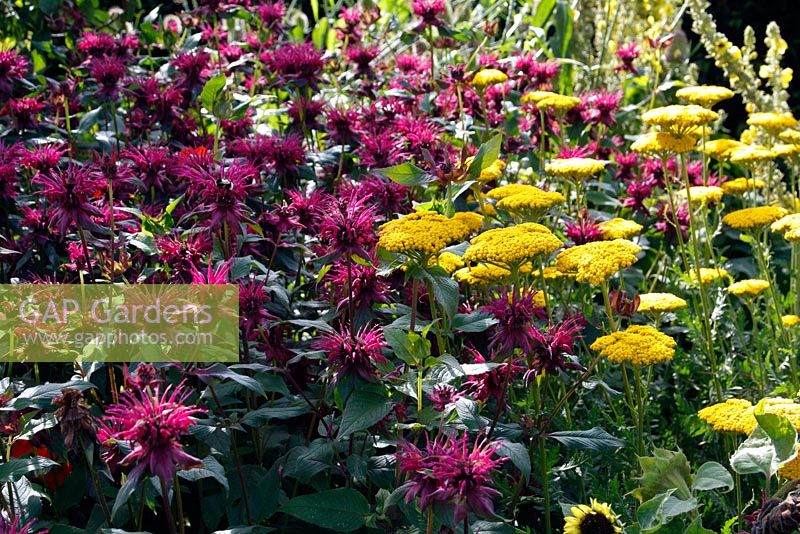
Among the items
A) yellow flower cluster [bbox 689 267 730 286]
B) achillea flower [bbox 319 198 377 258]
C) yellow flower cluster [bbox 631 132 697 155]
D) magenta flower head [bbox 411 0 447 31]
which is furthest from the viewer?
magenta flower head [bbox 411 0 447 31]

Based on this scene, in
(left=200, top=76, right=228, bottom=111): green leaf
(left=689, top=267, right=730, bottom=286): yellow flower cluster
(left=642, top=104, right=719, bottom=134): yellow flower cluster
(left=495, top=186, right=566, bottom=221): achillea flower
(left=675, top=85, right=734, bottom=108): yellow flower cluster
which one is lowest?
(left=689, top=267, right=730, bottom=286): yellow flower cluster

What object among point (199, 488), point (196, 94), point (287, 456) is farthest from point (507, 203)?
point (196, 94)

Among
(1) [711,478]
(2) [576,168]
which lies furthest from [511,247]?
(2) [576,168]

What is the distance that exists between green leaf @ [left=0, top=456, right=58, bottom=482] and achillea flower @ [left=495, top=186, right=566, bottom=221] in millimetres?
1000

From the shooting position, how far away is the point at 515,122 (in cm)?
312

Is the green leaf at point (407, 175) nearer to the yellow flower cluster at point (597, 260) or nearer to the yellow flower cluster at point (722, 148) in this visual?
the yellow flower cluster at point (597, 260)

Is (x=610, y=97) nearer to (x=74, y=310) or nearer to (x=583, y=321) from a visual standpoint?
(x=583, y=321)

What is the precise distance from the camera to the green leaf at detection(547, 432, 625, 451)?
65.7 inches

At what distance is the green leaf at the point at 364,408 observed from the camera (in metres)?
1.48

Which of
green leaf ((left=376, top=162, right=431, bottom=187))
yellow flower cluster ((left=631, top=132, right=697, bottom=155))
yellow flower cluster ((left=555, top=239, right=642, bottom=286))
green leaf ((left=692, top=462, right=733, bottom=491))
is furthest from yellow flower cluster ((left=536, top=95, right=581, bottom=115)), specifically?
green leaf ((left=692, top=462, right=733, bottom=491))

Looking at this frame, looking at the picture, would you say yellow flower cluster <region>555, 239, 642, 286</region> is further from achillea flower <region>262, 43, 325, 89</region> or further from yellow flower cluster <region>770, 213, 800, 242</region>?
achillea flower <region>262, 43, 325, 89</region>

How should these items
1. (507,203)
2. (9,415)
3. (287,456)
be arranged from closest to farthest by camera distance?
(9,415), (287,456), (507,203)

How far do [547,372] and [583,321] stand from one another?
0.39m

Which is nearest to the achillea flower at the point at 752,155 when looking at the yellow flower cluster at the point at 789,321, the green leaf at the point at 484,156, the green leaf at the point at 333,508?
the yellow flower cluster at the point at 789,321
